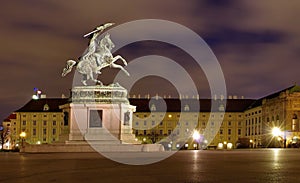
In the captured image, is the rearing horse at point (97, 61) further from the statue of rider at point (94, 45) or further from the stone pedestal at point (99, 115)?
the stone pedestal at point (99, 115)

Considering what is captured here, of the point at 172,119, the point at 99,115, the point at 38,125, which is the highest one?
the point at 99,115

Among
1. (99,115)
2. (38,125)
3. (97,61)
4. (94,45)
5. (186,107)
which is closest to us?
(99,115)

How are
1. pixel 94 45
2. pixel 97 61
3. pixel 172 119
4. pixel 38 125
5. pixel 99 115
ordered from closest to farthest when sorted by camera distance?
1. pixel 99 115
2. pixel 97 61
3. pixel 94 45
4. pixel 38 125
5. pixel 172 119

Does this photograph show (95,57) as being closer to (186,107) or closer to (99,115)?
(99,115)

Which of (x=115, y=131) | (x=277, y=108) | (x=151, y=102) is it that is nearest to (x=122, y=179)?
(x=115, y=131)

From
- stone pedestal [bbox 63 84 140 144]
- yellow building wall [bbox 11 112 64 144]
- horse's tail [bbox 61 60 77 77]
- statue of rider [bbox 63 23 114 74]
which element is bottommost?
yellow building wall [bbox 11 112 64 144]

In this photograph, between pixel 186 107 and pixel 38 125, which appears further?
pixel 186 107

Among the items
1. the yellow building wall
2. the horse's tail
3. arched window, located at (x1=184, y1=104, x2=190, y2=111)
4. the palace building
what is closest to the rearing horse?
the horse's tail

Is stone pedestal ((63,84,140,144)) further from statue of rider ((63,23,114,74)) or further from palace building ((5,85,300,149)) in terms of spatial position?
palace building ((5,85,300,149))

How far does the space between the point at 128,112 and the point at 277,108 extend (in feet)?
301

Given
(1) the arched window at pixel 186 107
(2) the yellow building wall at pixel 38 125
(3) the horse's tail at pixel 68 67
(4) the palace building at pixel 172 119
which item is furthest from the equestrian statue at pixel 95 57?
(1) the arched window at pixel 186 107

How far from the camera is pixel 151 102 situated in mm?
157375

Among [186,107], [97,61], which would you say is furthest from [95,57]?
[186,107]

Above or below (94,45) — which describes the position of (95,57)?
below
